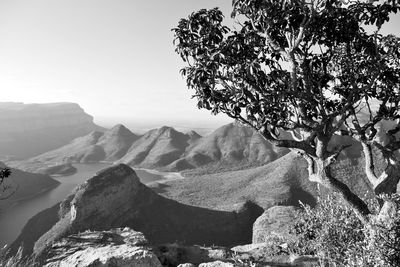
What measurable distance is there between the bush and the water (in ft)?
221

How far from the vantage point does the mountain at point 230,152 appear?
→ 131375 mm

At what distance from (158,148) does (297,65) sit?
493 ft

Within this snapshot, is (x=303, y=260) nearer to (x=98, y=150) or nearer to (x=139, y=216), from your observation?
(x=139, y=216)

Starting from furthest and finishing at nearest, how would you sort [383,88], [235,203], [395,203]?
1. [235,203]
2. [383,88]
3. [395,203]

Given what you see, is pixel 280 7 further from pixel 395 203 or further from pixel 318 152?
pixel 395 203

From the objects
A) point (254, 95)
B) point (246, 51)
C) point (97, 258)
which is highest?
point (246, 51)

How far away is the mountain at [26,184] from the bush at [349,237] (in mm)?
103042

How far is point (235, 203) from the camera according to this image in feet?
228

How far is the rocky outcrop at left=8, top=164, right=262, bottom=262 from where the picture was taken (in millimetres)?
55472

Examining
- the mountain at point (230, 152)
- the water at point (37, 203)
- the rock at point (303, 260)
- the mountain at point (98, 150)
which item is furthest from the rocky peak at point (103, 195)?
the mountain at point (98, 150)

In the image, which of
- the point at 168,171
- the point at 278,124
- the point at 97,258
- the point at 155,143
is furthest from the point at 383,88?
the point at 155,143

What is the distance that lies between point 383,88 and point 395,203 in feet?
24.8

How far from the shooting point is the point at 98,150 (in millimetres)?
176375

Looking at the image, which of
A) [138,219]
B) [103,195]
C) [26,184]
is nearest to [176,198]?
[138,219]
